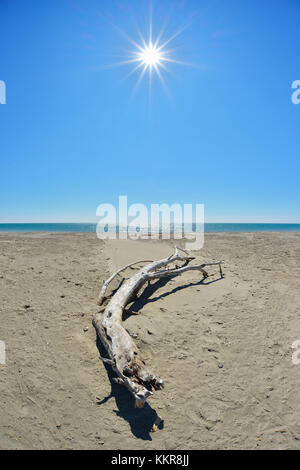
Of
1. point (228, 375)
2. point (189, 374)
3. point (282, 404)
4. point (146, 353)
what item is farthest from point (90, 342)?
point (282, 404)

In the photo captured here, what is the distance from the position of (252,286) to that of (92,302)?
501 cm

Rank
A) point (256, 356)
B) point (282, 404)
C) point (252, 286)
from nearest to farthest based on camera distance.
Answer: point (282, 404) → point (256, 356) → point (252, 286)

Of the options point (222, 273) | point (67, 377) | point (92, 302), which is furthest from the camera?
point (222, 273)

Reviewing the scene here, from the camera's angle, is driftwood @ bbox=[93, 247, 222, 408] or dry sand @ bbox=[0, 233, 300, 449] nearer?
dry sand @ bbox=[0, 233, 300, 449]

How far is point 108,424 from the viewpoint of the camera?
2.84 meters

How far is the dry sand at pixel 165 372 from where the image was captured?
8.95 ft

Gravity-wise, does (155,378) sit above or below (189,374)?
above

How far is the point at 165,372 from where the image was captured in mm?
→ 3666

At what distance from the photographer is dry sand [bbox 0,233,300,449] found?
2.73 m

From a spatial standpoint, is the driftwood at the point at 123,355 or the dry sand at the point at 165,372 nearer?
the dry sand at the point at 165,372

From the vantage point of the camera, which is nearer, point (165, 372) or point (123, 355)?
point (123, 355)

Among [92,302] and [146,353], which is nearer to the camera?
[146,353]

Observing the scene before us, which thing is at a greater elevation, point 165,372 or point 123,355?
point 123,355
